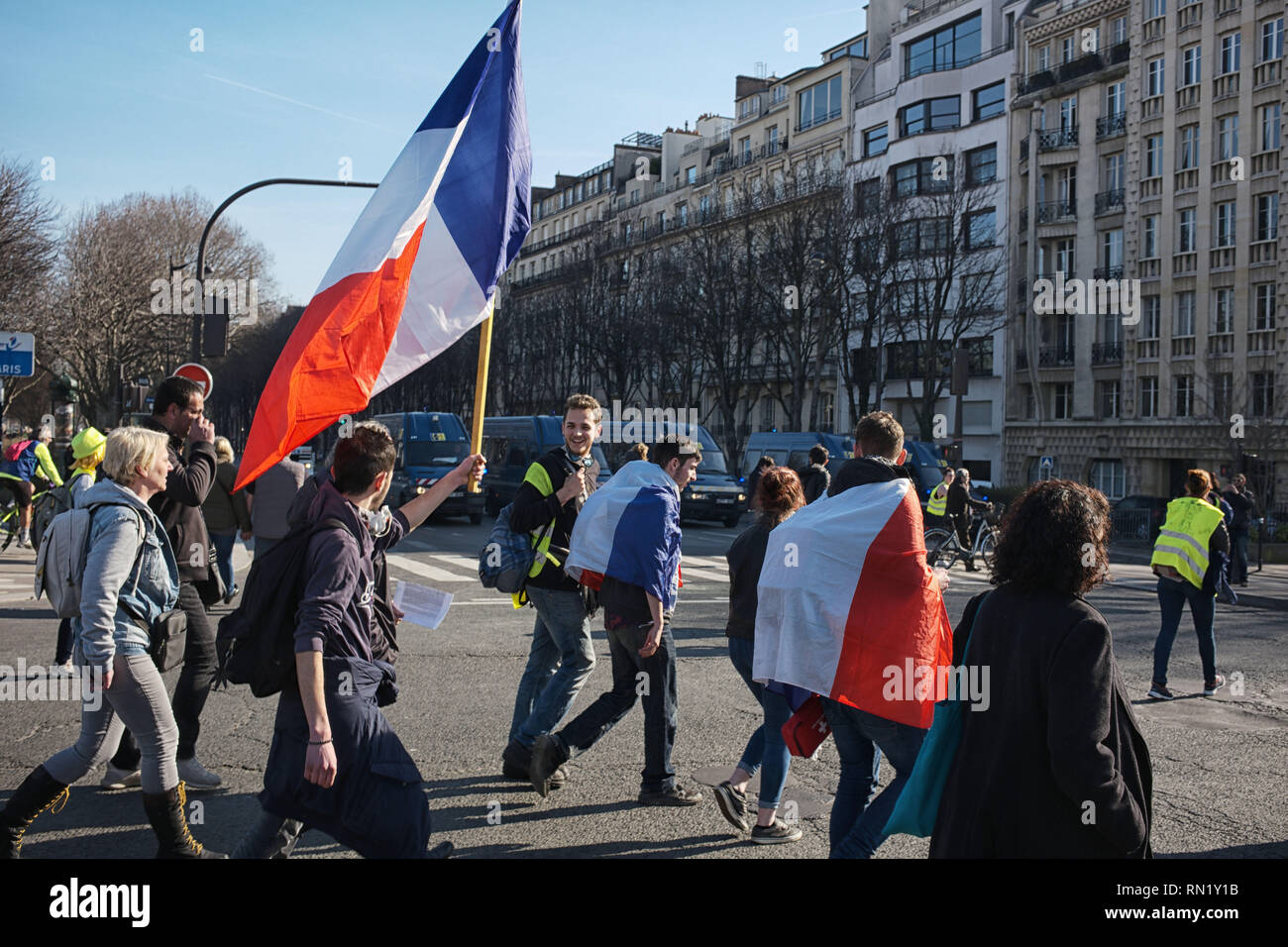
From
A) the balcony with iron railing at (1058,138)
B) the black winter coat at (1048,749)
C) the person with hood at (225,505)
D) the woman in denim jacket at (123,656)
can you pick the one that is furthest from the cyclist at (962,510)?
the balcony with iron railing at (1058,138)

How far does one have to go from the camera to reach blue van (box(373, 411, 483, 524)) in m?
25.1

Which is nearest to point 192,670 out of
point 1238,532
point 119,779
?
point 119,779

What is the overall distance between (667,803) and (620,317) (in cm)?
4160

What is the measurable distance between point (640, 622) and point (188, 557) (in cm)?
217

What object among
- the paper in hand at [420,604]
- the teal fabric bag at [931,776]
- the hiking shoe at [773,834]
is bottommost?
the hiking shoe at [773,834]

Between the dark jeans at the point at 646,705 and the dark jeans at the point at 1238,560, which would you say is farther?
the dark jeans at the point at 1238,560

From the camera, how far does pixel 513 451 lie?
28.0 m

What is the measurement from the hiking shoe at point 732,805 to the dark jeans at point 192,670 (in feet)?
8.11

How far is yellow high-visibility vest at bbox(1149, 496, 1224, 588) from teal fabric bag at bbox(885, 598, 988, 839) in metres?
5.98

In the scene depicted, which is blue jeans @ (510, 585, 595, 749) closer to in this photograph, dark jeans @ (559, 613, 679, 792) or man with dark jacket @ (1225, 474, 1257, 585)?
dark jeans @ (559, 613, 679, 792)

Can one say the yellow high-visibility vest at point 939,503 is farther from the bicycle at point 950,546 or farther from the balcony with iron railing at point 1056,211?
the balcony with iron railing at point 1056,211

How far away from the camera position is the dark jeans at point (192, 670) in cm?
523

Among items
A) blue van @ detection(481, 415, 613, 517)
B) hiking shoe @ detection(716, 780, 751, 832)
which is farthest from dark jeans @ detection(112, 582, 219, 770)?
blue van @ detection(481, 415, 613, 517)
